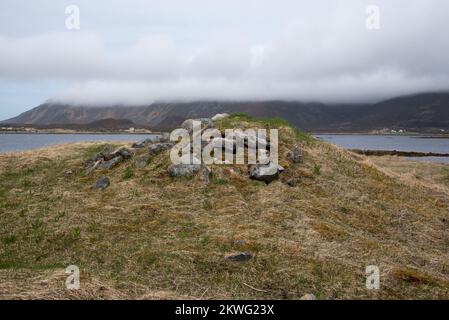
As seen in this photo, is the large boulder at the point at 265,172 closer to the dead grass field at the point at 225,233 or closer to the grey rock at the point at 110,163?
the dead grass field at the point at 225,233

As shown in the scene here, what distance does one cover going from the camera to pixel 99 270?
12.5 metres

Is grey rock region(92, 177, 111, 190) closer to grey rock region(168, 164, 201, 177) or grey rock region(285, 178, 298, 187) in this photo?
grey rock region(168, 164, 201, 177)

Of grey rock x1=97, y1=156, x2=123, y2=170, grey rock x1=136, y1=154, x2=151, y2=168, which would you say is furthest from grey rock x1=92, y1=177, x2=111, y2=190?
grey rock x1=97, y1=156, x2=123, y2=170

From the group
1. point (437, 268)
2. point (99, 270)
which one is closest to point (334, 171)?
point (437, 268)

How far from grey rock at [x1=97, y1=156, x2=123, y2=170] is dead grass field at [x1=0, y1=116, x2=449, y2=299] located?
28.6 inches

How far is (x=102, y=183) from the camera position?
21.3 meters

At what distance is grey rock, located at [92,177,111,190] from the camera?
2109 cm

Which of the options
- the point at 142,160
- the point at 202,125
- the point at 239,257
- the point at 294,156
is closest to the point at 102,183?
the point at 142,160

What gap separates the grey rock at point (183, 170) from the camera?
2074 centimetres

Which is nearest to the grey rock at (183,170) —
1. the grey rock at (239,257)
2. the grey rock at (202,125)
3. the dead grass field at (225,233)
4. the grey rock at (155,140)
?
the dead grass field at (225,233)

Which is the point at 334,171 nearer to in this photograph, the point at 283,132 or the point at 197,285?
the point at 283,132

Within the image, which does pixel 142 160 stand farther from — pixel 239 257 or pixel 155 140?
pixel 239 257
